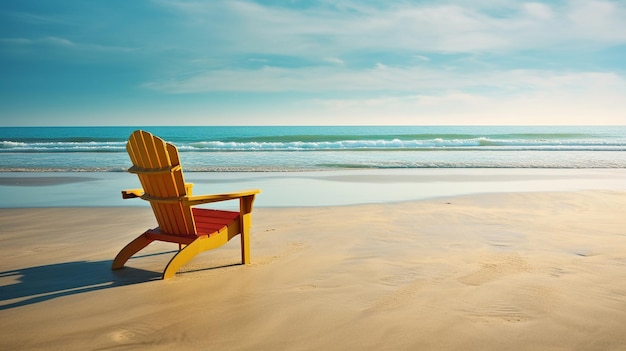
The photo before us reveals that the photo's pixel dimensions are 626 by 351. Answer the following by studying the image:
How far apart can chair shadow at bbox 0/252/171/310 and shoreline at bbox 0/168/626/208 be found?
3736mm

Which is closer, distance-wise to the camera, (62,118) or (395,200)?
(395,200)

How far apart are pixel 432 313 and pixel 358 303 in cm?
50

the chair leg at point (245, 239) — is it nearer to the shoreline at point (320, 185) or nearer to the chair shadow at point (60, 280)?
the chair shadow at point (60, 280)

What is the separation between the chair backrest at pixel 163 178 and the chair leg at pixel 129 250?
26 centimetres

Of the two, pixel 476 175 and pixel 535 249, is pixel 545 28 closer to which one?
pixel 476 175

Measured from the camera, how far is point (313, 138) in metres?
38.6

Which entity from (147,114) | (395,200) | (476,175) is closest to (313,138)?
(147,114)

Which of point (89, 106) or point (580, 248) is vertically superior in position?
point (89, 106)

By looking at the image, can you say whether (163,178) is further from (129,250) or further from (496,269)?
(496,269)

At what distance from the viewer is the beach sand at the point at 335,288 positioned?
2.59 m

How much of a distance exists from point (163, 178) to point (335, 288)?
1.64m

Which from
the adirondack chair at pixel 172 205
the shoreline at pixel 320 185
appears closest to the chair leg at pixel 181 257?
the adirondack chair at pixel 172 205

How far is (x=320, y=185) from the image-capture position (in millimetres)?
10578

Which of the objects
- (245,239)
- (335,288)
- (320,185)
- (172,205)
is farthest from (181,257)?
(320,185)
